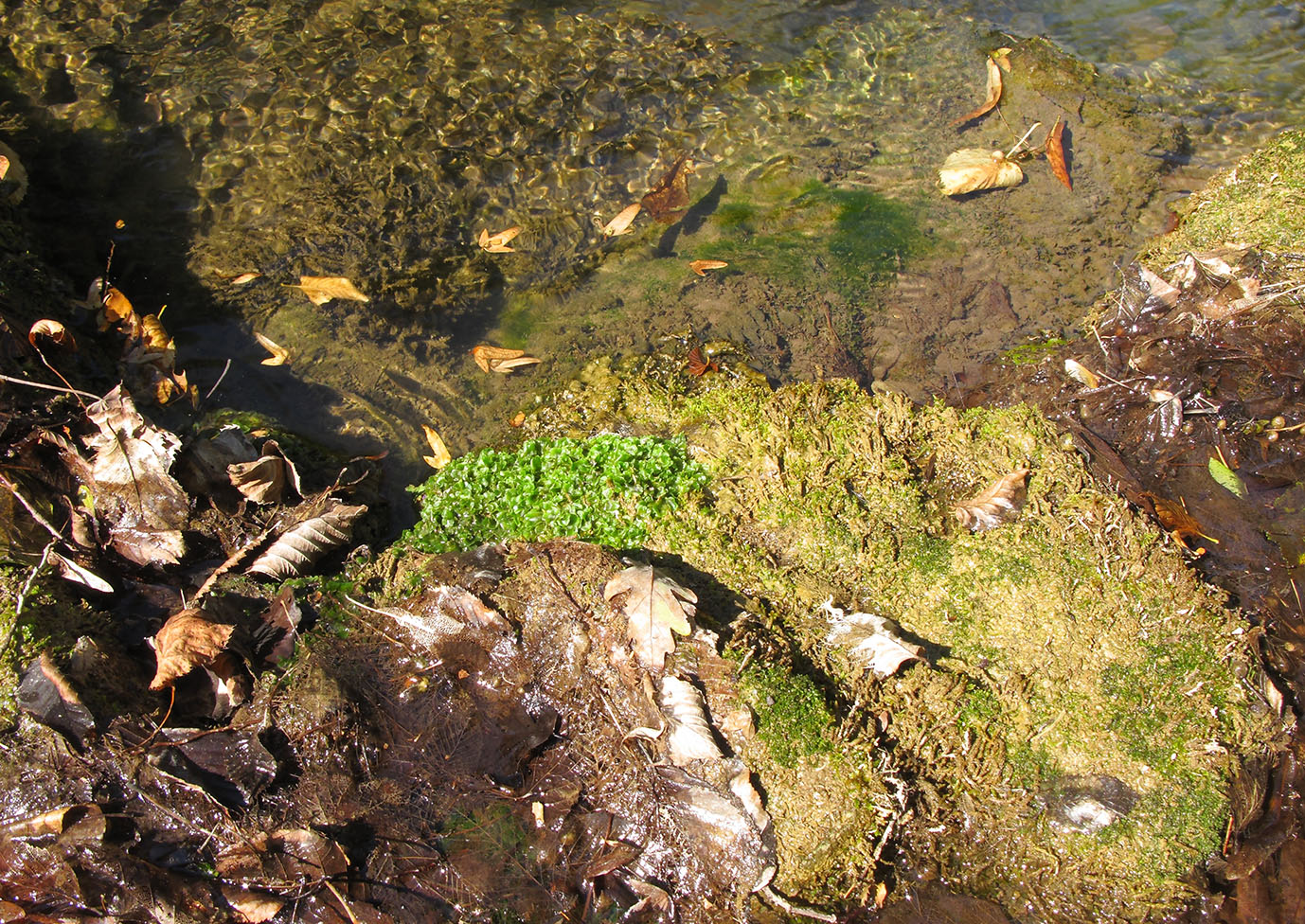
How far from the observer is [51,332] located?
12.6 ft

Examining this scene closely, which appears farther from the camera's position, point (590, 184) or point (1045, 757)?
point (590, 184)

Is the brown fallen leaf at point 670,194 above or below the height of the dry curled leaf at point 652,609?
above

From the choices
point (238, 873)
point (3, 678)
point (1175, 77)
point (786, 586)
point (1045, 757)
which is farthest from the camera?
point (1175, 77)

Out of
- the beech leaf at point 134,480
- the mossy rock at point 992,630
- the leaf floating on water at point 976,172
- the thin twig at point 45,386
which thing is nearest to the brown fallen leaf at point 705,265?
the mossy rock at point 992,630

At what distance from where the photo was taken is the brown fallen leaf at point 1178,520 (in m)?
3.73

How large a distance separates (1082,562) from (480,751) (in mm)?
2799

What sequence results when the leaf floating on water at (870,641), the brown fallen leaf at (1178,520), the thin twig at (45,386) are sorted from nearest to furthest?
1. the leaf floating on water at (870,641)
2. the thin twig at (45,386)
3. the brown fallen leaf at (1178,520)

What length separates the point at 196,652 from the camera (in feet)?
9.48

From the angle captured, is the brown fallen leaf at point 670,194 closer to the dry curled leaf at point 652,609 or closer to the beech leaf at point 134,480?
the dry curled leaf at point 652,609

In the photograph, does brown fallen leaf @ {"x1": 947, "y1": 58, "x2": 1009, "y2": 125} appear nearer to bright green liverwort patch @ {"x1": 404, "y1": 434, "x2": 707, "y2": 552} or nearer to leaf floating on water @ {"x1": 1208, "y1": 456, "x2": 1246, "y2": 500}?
leaf floating on water @ {"x1": 1208, "y1": 456, "x2": 1246, "y2": 500}

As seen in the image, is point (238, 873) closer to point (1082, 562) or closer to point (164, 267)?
point (1082, 562)

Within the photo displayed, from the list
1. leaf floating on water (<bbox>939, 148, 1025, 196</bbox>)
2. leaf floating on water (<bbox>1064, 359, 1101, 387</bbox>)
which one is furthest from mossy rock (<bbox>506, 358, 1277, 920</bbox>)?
leaf floating on water (<bbox>939, 148, 1025, 196</bbox>)

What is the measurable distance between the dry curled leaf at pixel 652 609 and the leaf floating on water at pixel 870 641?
0.65m

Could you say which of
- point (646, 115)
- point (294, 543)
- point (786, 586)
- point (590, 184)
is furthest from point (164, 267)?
point (786, 586)
